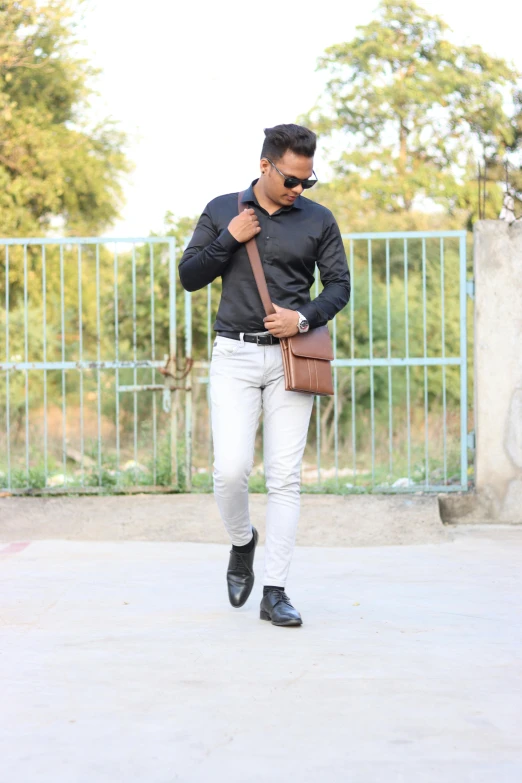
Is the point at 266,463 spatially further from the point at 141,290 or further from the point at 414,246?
the point at 414,246

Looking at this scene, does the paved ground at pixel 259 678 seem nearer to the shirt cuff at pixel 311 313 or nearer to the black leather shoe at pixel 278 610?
the black leather shoe at pixel 278 610

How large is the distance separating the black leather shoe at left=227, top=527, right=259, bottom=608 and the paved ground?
0.21 feet

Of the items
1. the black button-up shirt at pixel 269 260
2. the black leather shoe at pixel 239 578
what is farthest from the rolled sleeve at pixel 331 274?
the black leather shoe at pixel 239 578

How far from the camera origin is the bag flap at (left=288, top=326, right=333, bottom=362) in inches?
164

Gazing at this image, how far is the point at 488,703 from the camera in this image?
3.12 metres

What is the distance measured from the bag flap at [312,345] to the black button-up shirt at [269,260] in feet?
0.17

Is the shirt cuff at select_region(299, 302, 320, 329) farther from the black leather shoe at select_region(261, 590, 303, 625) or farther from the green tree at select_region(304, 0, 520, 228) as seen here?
the green tree at select_region(304, 0, 520, 228)

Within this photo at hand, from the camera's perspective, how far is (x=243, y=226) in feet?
13.5

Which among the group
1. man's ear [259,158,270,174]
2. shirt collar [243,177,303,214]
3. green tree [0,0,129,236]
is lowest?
shirt collar [243,177,303,214]

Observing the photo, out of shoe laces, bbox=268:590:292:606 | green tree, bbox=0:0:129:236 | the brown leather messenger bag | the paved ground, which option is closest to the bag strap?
the brown leather messenger bag

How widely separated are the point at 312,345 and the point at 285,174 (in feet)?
2.14

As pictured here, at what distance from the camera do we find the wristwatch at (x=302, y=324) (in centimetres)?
414

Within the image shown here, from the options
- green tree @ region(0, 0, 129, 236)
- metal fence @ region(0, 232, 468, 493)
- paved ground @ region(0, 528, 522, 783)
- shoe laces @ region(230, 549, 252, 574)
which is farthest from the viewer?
green tree @ region(0, 0, 129, 236)

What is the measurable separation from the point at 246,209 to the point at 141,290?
9636 mm
